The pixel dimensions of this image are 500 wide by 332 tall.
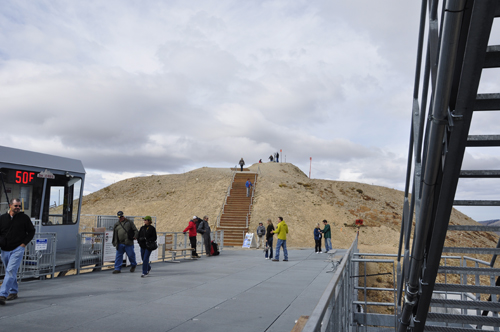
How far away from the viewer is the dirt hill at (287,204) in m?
35.3

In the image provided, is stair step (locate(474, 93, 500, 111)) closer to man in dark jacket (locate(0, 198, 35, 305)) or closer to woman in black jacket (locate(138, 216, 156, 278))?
man in dark jacket (locate(0, 198, 35, 305))

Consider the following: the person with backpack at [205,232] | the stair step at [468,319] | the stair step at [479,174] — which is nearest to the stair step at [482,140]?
the stair step at [479,174]

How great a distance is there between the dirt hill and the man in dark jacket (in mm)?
23981

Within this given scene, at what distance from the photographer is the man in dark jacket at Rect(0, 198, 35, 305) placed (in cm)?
761

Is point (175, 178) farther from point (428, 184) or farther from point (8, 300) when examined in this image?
point (428, 184)

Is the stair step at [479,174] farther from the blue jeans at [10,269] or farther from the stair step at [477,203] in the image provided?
the blue jeans at [10,269]

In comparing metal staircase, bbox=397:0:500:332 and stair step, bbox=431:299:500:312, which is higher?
metal staircase, bbox=397:0:500:332

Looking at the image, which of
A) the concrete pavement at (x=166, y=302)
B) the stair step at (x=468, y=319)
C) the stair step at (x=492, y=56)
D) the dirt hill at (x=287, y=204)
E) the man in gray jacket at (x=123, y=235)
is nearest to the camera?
the stair step at (x=492, y=56)

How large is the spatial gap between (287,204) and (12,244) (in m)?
32.8

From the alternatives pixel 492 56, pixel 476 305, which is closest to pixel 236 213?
pixel 476 305

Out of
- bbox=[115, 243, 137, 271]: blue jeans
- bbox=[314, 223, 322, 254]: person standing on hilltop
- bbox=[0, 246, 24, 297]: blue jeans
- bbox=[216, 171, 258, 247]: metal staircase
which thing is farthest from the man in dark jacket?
bbox=[216, 171, 258, 247]: metal staircase

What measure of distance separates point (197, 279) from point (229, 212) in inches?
1011

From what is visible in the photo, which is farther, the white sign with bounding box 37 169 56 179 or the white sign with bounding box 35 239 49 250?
the white sign with bounding box 37 169 56 179

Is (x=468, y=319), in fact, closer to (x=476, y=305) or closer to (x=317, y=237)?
(x=476, y=305)
